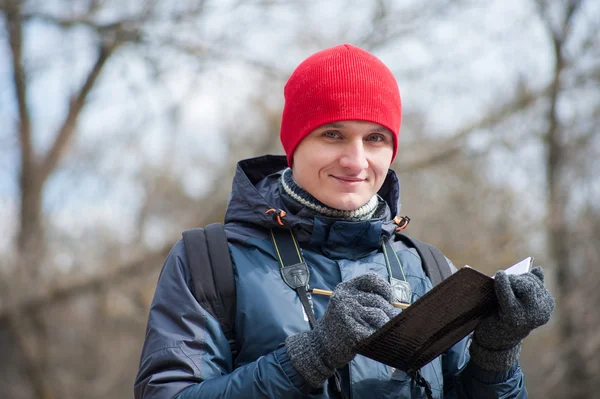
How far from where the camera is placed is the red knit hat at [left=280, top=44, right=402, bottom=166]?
89.7 inches

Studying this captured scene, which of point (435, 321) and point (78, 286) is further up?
A: point (78, 286)

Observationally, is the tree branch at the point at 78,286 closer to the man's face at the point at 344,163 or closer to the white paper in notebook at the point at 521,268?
the man's face at the point at 344,163

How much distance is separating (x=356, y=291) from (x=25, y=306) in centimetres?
864

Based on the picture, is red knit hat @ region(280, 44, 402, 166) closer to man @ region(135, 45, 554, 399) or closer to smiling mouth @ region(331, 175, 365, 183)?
man @ region(135, 45, 554, 399)

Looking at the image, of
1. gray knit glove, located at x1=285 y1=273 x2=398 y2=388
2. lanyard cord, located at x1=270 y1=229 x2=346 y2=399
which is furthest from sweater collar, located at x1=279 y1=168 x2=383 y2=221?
gray knit glove, located at x1=285 y1=273 x2=398 y2=388

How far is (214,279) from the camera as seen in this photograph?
210 centimetres

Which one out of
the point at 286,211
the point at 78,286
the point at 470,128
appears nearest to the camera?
the point at 286,211

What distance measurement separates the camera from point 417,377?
6.91 ft

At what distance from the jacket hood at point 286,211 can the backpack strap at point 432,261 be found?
0.39 feet

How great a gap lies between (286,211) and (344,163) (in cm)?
26

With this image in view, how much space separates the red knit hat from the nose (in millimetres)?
96

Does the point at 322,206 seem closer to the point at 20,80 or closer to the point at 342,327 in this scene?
the point at 342,327

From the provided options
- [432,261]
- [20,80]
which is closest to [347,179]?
[432,261]

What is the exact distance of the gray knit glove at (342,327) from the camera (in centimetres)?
182
